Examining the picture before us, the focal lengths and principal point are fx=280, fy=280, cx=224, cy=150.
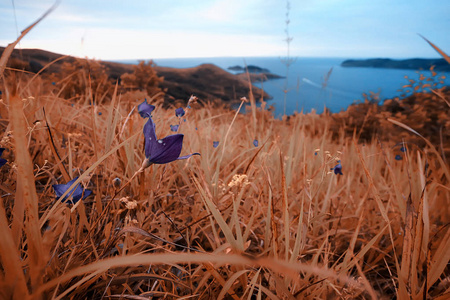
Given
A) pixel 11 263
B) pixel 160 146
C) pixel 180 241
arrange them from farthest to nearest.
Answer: pixel 180 241 → pixel 160 146 → pixel 11 263

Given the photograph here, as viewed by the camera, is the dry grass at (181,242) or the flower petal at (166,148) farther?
the flower petal at (166,148)

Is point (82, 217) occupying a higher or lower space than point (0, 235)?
lower

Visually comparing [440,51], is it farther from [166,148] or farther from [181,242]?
[181,242]

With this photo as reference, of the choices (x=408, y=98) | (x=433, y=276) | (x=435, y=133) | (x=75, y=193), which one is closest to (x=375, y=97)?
(x=408, y=98)

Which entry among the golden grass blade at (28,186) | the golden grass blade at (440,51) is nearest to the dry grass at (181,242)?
the golden grass blade at (28,186)

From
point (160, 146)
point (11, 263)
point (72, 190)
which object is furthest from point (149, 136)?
point (11, 263)

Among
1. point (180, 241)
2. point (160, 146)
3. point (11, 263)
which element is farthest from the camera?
point (180, 241)

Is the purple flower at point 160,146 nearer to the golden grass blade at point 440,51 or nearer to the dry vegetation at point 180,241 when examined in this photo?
the dry vegetation at point 180,241

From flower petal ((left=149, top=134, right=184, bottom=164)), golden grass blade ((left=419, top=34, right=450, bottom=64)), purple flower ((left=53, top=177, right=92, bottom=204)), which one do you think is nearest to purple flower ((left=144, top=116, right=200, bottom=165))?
flower petal ((left=149, top=134, right=184, bottom=164))

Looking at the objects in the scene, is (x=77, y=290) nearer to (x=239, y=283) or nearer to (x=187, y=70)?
(x=239, y=283)
